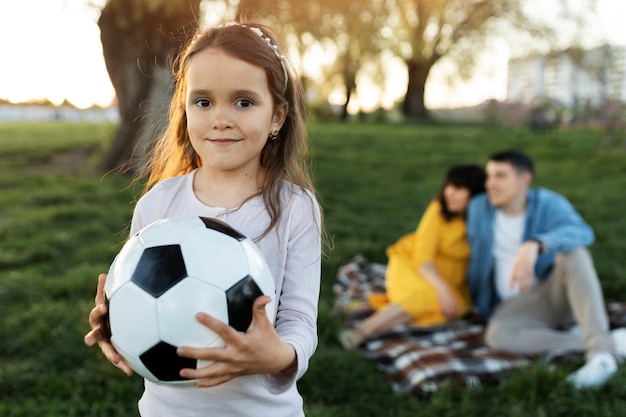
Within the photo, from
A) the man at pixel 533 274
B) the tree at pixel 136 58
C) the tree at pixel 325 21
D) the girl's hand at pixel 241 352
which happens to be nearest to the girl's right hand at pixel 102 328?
the girl's hand at pixel 241 352

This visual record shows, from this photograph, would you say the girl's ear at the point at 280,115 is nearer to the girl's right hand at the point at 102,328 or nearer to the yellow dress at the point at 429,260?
the girl's right hand at the point at 102,328

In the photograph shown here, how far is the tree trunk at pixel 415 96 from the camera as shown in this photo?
2320 cm

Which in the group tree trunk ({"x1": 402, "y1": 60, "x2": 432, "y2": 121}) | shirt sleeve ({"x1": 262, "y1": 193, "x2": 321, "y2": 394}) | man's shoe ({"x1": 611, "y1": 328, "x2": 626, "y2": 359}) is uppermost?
tree trunk ({"x1": 402, "y1": 60, "x2": 432, "y2": 121})

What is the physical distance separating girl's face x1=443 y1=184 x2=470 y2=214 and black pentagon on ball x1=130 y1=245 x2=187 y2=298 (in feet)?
11.1

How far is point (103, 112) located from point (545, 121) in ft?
79.4

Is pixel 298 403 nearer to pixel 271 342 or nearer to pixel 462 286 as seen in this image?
pixel 271 342

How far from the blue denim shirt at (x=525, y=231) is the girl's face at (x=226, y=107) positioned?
2.84 meters

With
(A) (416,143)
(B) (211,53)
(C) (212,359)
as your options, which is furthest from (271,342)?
(A) (416,143)

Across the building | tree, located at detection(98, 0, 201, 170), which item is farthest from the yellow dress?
the building

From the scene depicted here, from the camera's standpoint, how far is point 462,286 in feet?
14.9

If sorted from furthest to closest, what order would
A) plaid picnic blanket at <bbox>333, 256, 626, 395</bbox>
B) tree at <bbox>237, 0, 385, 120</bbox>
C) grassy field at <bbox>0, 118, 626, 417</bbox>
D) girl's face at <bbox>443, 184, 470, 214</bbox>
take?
tree at <bbox>237, 0, 385, 120</bbox> < girl's face at <bbox>443, 184, 470, 214</bbox> < plaid picnic blanket at <bbox>333, 256, 626, 395</bbox> < grassy field at <bbox>0, 118, 626, 417</bbox>

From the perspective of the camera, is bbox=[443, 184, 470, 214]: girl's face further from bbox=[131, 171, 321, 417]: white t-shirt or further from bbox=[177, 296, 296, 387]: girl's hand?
bbox=[177, 296, 296, 387]: girl's hand

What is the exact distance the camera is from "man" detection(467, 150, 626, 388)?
3559 millimetres

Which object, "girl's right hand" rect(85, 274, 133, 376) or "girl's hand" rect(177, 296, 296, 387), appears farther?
"girl's right hand" rect(85, 274, 133, 376)
